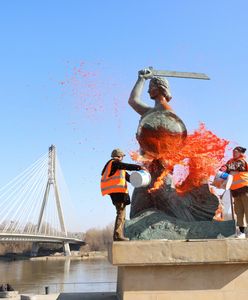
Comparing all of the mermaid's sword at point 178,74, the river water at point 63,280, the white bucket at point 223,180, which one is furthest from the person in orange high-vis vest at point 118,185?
the river water at point 63,280

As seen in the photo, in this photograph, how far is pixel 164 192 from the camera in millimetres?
4637

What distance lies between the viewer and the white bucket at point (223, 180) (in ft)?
14.6

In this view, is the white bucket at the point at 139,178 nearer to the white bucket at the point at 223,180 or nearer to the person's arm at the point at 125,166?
the person's arm at the point at 125,166

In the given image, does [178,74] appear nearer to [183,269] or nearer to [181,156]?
[181,156]

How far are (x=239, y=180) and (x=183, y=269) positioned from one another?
4.47 feet

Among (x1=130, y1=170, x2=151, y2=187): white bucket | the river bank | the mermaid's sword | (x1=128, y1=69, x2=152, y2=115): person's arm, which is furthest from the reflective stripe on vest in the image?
the river bank

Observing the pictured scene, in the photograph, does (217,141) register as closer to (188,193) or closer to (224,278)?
(188,193)

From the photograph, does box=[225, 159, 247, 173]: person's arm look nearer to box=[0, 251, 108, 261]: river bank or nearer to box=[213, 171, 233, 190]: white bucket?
box=[213, 171, 233, 190]: white bucket

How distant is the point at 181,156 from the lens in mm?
5090

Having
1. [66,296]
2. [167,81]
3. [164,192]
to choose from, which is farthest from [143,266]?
[167,81]

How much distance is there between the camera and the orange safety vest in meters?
4.29

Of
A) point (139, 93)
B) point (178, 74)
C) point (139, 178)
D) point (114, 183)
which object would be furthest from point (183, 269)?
point (178, 74)

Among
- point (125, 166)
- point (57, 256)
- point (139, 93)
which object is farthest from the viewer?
point (57, 256)

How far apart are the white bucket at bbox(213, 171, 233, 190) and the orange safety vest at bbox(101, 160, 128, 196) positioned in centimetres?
109
